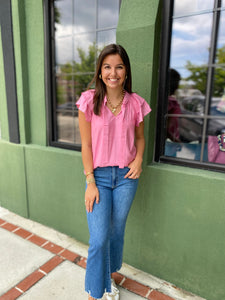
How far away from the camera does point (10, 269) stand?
2.18 metres

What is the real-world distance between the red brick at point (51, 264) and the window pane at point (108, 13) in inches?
93.3

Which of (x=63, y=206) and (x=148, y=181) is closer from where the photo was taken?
(x=148, y=181)

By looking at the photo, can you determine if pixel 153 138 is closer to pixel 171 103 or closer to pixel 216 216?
pixel 171 103

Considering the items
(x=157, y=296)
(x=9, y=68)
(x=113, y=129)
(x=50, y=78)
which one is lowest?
(x=157, y=296)

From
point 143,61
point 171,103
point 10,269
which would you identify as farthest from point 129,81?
point 10,269

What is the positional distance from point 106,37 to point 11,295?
2.48 metres

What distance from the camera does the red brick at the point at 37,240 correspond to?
2.56 metres

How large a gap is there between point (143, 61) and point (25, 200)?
2275mm

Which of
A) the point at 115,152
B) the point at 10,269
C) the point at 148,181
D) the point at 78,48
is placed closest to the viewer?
the point at 115,152

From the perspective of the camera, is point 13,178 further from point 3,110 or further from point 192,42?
point 192,42

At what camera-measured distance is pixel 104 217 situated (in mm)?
1582

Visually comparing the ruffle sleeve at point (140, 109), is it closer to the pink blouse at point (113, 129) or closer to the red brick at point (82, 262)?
the pink blouse at point (113, 129)

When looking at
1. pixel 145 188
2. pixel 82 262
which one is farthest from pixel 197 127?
pixel 82 262

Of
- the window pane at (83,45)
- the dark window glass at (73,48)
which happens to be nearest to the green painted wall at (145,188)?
the dark window glass at (73,48)
